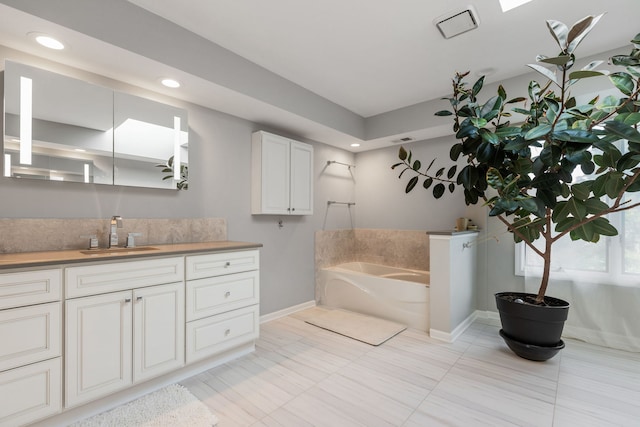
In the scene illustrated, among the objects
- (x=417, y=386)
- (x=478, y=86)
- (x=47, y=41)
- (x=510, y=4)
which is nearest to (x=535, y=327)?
(x=417, y=386)

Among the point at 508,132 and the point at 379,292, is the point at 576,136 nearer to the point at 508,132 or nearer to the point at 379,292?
the point at 508,132

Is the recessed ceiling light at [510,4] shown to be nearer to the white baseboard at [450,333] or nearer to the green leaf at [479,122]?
the green leaf at [479,122]

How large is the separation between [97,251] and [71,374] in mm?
783

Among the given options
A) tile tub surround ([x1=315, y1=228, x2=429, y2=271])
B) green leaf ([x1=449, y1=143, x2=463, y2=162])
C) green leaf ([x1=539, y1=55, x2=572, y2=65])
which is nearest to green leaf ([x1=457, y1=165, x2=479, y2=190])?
green leaf ([x1=449, y1=143, x2=463, y2=162])

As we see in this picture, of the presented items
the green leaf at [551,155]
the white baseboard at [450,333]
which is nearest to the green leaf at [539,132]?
the green leaf at [551,155]

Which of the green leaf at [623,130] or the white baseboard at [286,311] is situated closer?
the green leaf at [623,130]

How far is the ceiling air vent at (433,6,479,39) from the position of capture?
2.02 metres

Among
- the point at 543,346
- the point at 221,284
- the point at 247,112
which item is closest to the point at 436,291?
the point at 543,346

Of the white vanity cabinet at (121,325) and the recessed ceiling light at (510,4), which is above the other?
the recessed ceiling light at (510,4)

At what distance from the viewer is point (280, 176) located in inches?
133

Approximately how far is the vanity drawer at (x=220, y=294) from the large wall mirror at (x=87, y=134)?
0.97m

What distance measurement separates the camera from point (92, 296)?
1721 millimetres

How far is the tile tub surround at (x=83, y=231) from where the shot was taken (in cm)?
188

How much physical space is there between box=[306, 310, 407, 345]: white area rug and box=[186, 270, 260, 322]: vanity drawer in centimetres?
104
